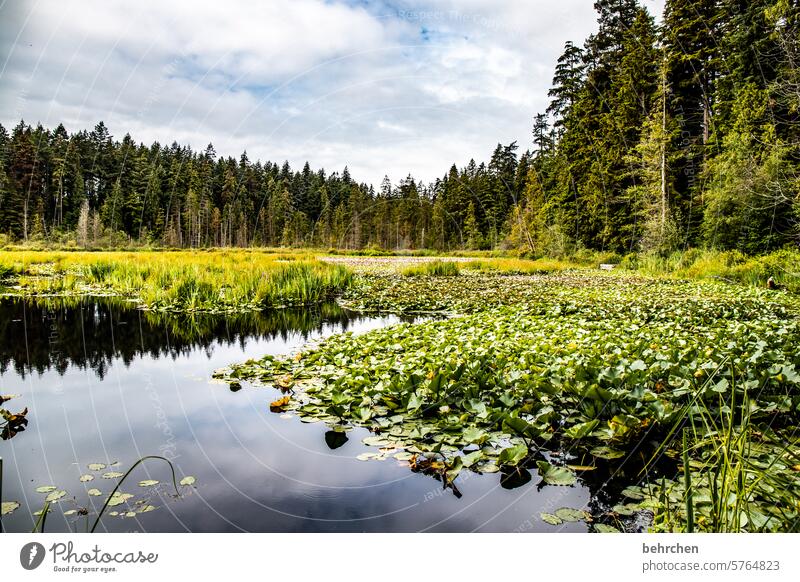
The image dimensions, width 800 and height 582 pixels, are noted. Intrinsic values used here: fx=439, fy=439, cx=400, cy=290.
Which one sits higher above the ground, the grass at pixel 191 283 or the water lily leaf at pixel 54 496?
the grass at pixel 191 283

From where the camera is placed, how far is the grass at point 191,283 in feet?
36.2

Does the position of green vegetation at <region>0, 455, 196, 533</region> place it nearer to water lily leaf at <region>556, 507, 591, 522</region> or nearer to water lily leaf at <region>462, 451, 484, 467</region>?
water lily leaf at <region>462, 451, 484, 467</region>

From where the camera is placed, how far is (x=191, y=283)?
458 inches

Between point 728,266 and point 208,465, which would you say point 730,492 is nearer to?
point 208,465

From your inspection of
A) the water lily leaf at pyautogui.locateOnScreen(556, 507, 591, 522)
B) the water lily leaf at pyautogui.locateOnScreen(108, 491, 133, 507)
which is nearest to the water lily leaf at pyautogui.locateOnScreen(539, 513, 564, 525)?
the water lily leaf at pyautogui.locateOnScreen(556, 507, 591, 522)

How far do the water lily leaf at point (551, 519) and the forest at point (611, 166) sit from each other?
3.76m

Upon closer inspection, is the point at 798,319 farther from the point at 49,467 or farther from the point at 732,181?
the point at 732,181

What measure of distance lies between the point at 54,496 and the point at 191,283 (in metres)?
10.00

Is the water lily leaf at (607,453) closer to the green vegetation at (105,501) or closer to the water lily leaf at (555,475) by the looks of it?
the water lily leaf at (555,475)

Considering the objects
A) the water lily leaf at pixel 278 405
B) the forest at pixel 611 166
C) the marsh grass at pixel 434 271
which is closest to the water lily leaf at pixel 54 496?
the water lily leaf at pixel 278 405

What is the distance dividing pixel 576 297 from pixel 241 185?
45.3 m

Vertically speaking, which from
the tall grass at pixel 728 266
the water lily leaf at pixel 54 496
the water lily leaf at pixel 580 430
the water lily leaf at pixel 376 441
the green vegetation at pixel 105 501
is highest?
the tall grass at pixel 728 266
